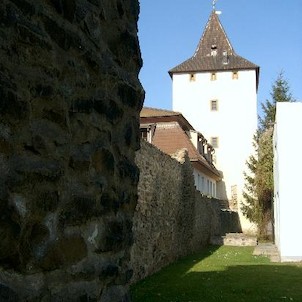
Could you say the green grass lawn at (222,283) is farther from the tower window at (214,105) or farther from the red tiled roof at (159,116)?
the tower window at (214,105)

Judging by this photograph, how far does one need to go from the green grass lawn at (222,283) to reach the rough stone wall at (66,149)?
6080 millimetres

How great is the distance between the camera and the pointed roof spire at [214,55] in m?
40.9

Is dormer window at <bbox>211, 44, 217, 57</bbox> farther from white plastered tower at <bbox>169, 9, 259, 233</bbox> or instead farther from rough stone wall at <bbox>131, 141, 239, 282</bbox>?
rough stone wall at <bbox>131, 141, 239, 282</bbox>

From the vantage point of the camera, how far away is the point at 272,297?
8805 millimetres

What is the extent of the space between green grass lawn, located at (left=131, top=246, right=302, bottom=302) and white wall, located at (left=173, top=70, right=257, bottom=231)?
22.9 metres

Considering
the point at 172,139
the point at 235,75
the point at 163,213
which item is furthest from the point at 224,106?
the point at 163,213

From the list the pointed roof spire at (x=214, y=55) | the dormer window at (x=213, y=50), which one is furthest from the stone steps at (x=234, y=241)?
the dormer window at (x=213, y=50)

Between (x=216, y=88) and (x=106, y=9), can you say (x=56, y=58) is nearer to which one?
(x=106, y=9)

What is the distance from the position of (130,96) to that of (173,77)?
38529 millimetres

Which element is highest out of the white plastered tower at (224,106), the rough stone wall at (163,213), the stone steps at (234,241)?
the white plastered tower at (224,106)

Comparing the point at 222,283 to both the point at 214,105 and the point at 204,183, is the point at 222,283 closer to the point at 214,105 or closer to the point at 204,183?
the point at 204,183

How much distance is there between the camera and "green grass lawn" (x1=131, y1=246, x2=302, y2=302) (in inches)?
345

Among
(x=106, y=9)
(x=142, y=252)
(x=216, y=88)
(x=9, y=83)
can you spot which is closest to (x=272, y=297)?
(x=142, y=252)

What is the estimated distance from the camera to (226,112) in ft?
128
